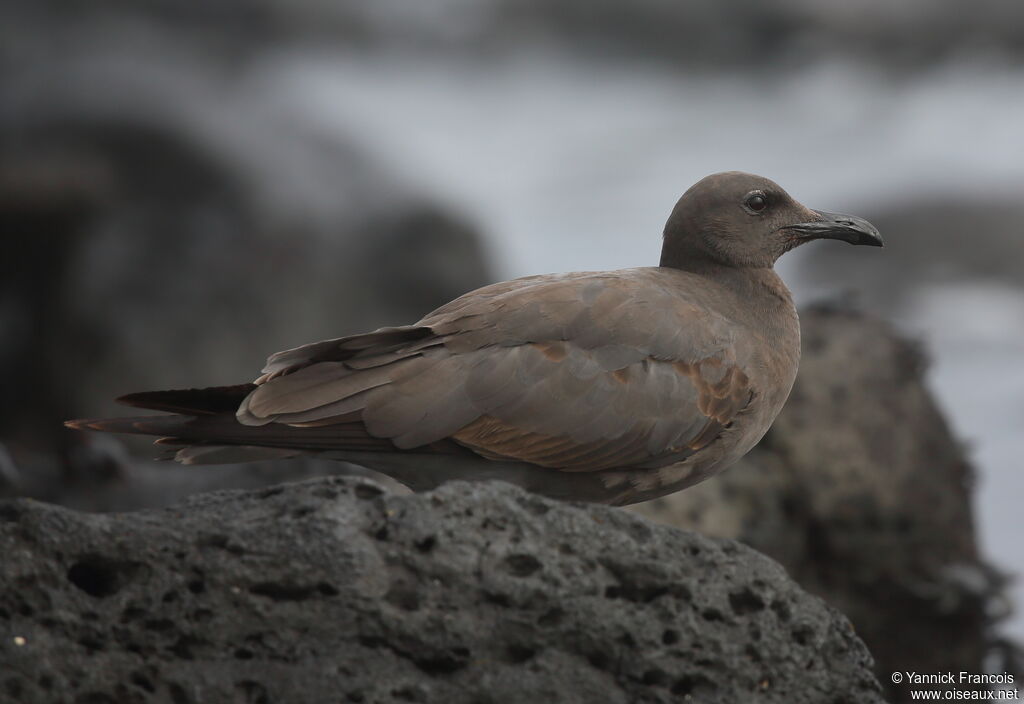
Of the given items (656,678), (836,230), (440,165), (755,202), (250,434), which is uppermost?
(440,165)

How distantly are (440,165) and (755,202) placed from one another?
1614cm

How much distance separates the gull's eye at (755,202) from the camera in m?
5.88

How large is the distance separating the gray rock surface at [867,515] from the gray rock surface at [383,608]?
3.73 m

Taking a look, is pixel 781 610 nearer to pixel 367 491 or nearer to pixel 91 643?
pixel 367 491

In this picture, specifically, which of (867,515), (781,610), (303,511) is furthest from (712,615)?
(867,515)

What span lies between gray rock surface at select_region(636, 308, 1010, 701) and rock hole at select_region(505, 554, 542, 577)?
12.8 feet

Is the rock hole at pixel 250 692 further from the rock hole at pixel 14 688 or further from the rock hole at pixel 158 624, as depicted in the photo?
the rock hole at pixel 14 688

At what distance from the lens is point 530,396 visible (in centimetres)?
496

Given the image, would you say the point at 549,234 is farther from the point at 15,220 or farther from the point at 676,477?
the point at 676,477

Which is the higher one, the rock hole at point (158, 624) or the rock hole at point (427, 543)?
the rock hole at point (427, 543)

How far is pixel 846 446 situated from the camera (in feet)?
26.5

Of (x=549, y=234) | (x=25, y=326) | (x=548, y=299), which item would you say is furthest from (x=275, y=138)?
(x=548, y=299)

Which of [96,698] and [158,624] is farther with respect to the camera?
Answer: [158,624]

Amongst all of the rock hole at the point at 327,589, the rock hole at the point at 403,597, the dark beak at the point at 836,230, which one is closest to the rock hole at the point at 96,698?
the rock hole at the point at 327,589
